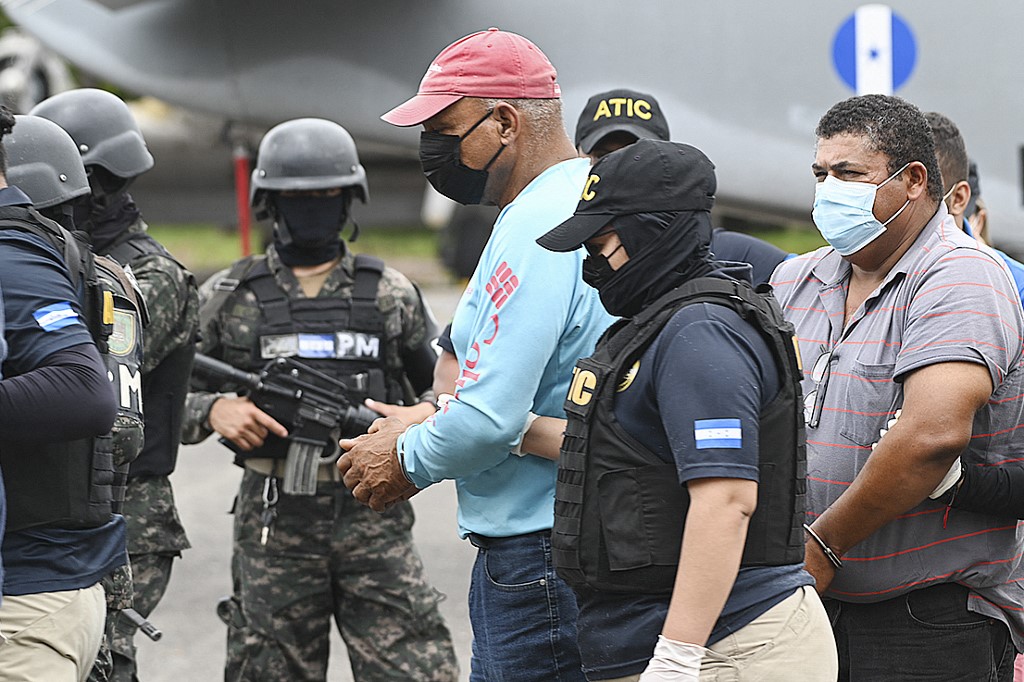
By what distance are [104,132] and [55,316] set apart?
1441 millimetres

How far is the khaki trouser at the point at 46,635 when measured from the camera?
8.45 feet

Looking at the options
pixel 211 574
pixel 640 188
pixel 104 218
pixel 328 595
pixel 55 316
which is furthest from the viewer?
pixel 211 574

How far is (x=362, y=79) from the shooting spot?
1055 centimetres

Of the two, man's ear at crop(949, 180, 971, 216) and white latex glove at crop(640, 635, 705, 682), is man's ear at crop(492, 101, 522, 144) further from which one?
man's ear at crop(949, 180, 971, 216)

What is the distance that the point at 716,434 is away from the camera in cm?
214

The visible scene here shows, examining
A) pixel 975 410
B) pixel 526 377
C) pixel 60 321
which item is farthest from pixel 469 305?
pixel 975 410

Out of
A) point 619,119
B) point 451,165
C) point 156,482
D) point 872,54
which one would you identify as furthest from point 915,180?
point 872,54

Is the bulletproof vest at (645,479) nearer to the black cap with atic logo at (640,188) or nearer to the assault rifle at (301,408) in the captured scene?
the black cap with atic logo at (640,188)

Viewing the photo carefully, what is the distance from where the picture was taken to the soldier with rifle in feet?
13.7

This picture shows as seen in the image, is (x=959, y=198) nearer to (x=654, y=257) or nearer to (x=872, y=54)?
(x=654, y=257)

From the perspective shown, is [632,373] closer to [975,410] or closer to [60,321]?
[975,410]

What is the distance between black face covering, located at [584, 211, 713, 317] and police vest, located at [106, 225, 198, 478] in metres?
1.88

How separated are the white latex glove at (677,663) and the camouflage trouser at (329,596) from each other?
7.01 feet

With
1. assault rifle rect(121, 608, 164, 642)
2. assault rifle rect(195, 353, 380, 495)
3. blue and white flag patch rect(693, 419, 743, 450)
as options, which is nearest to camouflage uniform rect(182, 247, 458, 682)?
assault rifle rect(195, 353, 380, 495)
